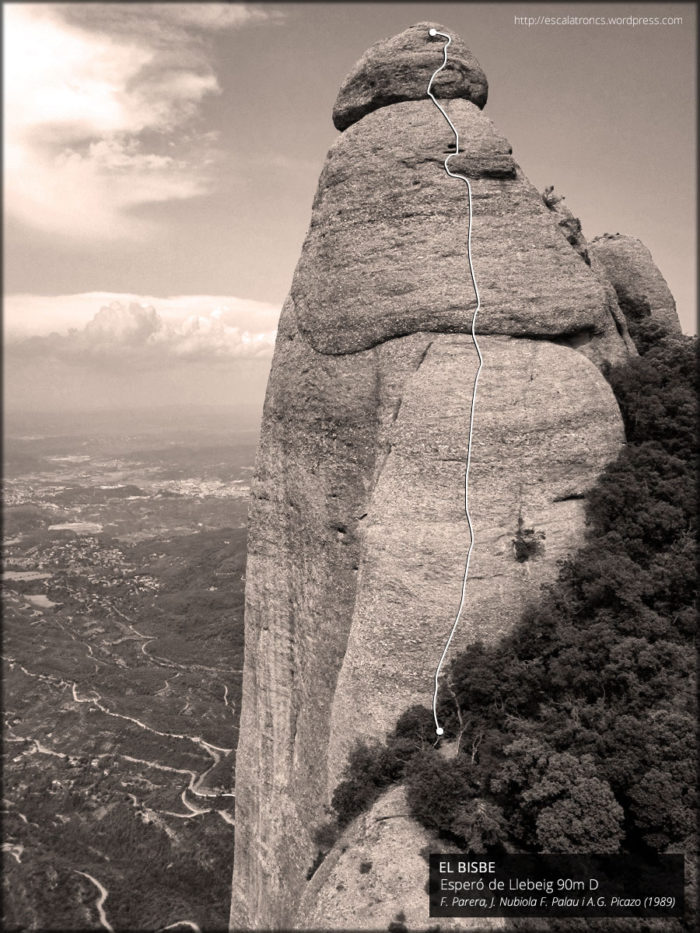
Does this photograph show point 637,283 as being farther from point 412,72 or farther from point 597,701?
point 597,701

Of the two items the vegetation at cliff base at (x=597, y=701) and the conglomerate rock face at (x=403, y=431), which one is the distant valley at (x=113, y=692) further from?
the vegetation at cliff base at (x=597, y=701)

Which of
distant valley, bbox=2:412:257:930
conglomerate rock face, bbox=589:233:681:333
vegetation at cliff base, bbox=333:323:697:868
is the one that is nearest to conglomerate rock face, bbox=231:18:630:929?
vegetation at cliff base, bbox=333:323:697:868

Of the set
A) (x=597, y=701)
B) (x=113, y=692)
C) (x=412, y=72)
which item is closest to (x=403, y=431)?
(x=597, y=701)

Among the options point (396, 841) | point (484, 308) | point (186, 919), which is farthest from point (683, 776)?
point (186, 919)

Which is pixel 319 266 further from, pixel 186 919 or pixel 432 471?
pixel 186 919

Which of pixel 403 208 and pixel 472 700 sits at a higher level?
pixel 403 208

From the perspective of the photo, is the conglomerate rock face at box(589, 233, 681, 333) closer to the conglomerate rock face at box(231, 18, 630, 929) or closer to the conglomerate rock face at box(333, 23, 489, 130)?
the conglomerate rock face at box(231, 18, 630, 929)
